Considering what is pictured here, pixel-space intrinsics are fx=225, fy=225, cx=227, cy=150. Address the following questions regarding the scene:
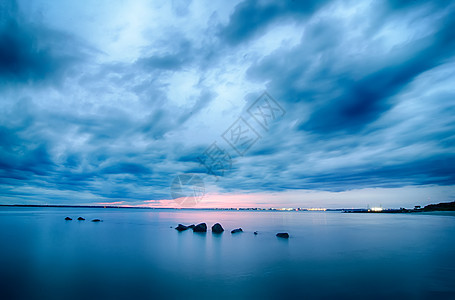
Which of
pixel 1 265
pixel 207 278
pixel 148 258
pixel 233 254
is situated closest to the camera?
pixel 207 278

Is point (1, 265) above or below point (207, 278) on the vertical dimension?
above

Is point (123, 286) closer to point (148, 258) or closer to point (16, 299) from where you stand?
point (16, 299)

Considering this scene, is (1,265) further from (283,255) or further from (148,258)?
(283,255)

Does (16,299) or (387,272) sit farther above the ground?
(16,299)

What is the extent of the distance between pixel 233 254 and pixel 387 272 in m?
11.5

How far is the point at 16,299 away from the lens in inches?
396

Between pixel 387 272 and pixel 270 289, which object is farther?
pixel 387 272

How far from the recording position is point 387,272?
14.6 meters

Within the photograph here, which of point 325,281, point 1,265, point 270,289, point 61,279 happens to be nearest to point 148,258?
point 61,279

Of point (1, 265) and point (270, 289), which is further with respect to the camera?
point (1, 265)

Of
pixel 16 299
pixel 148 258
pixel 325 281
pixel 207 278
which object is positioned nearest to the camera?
pixel 16 299

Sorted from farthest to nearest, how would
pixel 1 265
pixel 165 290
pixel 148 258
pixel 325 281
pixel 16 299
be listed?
pixel 148 258 → pixel 1 265 → pixel 325 281 → pixel 165 290 → pixel 16 299

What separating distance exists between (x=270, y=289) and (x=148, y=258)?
11627 mm

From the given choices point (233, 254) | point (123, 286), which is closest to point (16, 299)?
point (123, 286)
